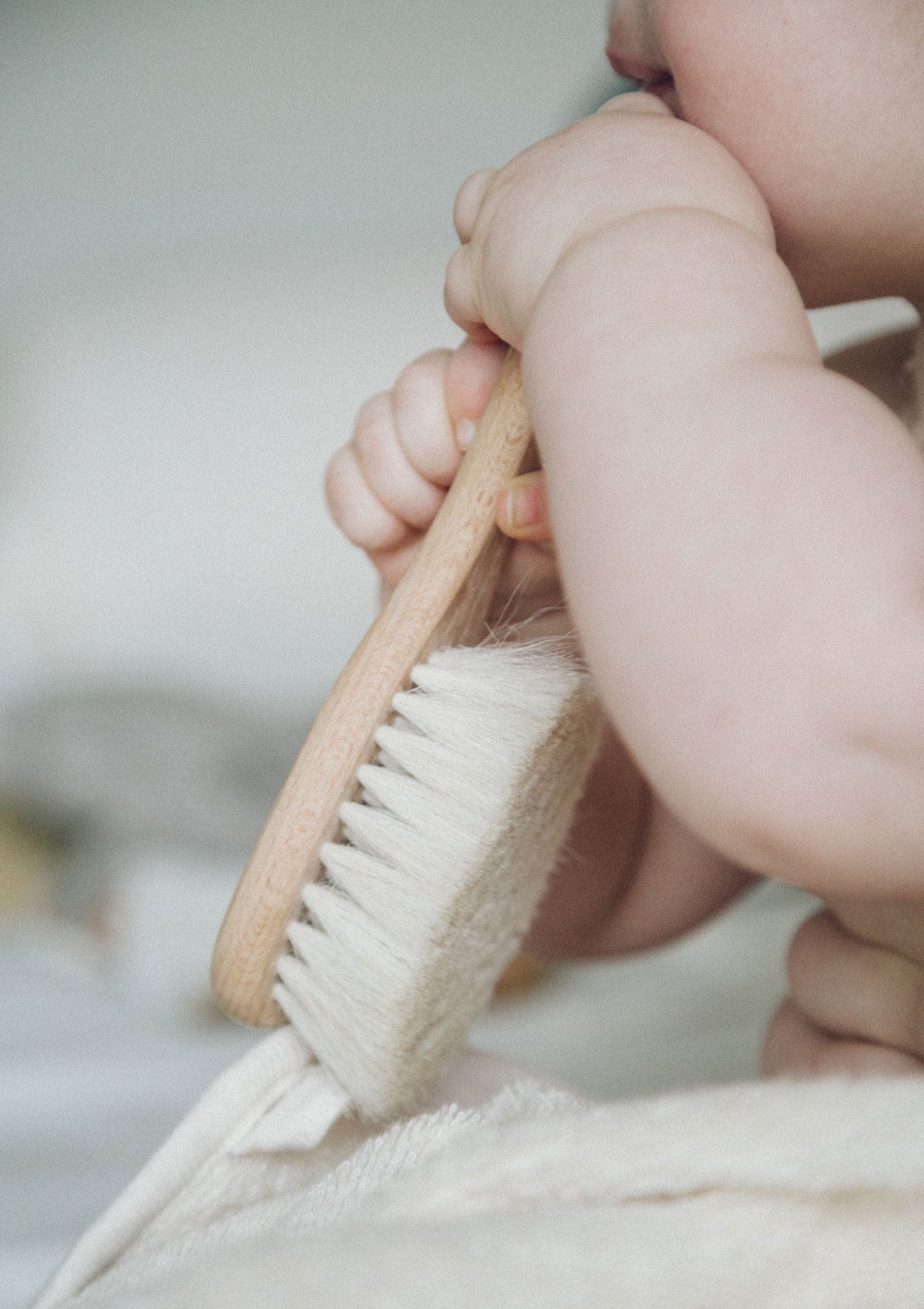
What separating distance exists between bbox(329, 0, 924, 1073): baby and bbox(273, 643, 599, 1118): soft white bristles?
62 millimetres

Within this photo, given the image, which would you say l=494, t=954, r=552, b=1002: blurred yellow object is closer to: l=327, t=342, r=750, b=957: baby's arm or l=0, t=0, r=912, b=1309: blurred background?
l=0, t=0, r=912, b=1309: blurred background

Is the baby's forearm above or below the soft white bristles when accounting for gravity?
above

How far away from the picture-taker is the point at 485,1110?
0.38 m

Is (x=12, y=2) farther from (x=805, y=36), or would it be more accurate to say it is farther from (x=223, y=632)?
(x=805, y=36)

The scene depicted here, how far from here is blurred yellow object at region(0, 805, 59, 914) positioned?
2.89 feet

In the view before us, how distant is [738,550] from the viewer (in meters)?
0.25

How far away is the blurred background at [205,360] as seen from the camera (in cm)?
98

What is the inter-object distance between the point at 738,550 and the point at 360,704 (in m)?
0.17

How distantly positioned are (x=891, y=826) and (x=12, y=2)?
1.18 metres

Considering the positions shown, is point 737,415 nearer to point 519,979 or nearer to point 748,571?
point 748,571

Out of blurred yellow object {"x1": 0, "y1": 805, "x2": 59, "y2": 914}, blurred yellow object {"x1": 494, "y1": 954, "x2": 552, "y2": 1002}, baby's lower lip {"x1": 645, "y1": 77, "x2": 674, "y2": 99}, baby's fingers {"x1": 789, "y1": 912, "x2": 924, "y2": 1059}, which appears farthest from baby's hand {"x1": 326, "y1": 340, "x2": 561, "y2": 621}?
blurred yellow object {"x1": 0, "y1": 805, "x2": 59, "y2": 914}

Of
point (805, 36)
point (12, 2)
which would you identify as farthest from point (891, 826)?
point (12, 2)

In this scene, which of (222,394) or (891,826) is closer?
(891,826)

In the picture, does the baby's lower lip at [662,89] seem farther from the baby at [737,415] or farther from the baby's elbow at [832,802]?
the baby's elbow at [832,802]
